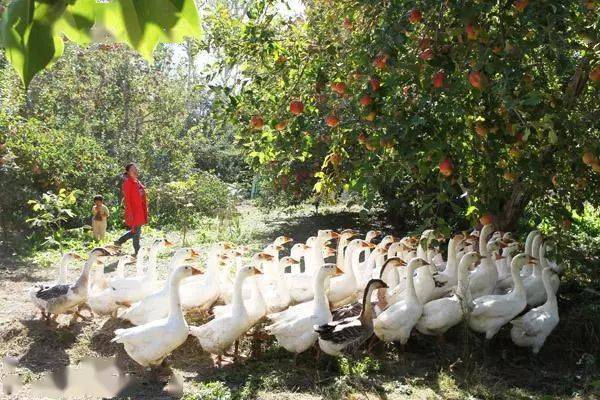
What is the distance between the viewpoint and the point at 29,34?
1303 mm

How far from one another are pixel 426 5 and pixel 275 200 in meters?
11.3

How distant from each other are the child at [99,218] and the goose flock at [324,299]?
15.5ft

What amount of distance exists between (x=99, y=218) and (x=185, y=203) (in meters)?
3.61

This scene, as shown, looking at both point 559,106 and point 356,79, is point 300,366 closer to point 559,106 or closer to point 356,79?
point 356,79

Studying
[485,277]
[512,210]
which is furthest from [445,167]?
[512,210]

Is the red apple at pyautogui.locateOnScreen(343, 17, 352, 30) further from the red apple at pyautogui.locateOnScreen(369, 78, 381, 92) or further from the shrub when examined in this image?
the shrub

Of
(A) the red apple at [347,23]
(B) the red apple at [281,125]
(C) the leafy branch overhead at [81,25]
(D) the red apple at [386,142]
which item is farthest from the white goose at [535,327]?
(C) the leafy branch overhead at [81,25]

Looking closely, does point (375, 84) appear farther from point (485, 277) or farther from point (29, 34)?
point (485, 277)

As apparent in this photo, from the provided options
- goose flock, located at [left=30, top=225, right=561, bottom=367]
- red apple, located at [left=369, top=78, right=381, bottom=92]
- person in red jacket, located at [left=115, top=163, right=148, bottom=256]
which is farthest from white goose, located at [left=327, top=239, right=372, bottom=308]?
person in red jacket, located at [left=115, top=163, right=148, bottom=256]

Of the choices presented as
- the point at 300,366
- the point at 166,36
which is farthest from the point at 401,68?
the point at 166,36

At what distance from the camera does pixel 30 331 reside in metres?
6.58

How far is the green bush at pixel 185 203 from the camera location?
50.2 feet

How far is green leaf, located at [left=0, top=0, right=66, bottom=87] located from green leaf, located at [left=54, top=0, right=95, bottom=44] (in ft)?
0.22

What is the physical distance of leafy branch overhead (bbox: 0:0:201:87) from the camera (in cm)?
129
